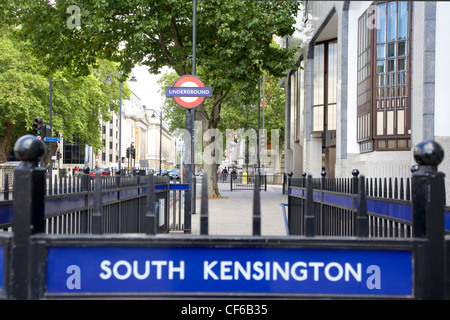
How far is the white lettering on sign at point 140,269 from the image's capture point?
2061 millimetres

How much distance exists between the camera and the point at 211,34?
18.6m

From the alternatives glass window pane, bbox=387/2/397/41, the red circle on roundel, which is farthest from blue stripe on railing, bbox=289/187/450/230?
glass window pane, bbox=387/2/397/41

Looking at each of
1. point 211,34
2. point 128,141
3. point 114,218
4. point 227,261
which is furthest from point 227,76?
point 128,141

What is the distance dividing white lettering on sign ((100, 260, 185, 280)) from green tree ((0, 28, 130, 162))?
25.2 m

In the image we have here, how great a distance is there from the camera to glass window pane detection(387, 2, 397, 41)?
11.9 metres

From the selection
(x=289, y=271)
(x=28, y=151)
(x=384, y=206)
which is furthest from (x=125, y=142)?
(x=289, y=271)

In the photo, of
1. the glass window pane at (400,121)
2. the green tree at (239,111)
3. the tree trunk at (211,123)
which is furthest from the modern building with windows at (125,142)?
the glass window pane at (400,121)

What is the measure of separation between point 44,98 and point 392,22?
28485 millimetres

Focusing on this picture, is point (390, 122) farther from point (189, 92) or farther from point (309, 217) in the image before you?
point (309, 217)

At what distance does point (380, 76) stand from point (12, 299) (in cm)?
1231

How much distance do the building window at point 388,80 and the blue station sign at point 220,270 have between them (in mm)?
11036

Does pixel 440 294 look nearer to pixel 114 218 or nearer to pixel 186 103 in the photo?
pixel 114 218

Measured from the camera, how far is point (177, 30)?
19.0 meters

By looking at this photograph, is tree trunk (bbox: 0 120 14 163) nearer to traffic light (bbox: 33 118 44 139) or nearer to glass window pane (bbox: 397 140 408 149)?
traffic light (bbox: 33 118 44 139)
